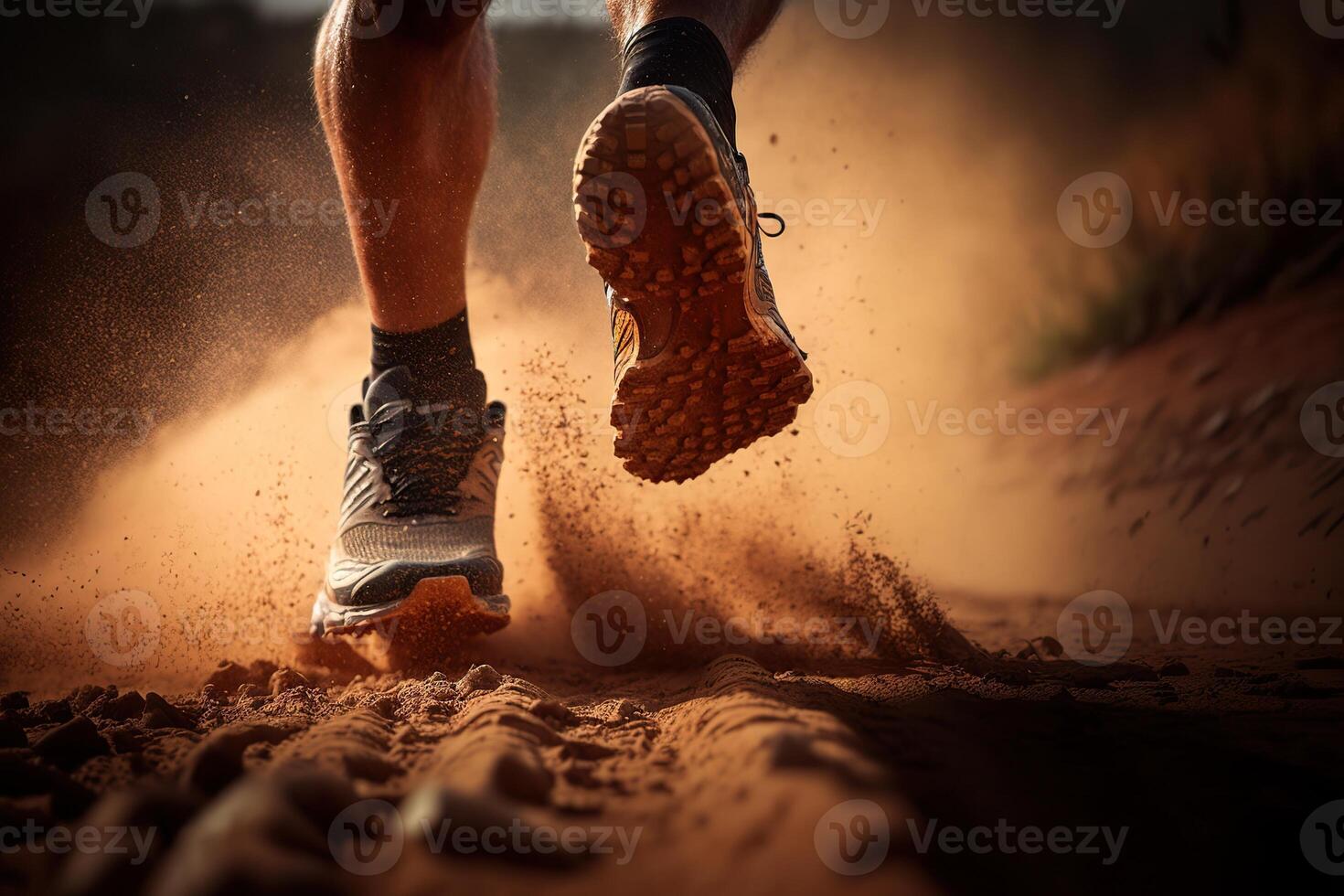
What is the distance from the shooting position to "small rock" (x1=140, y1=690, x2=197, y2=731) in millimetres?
948

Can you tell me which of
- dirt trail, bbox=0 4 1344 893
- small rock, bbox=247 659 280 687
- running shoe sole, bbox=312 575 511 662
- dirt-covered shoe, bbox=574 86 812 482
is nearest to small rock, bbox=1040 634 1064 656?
dirt trail, bbox=0 4 1344 893

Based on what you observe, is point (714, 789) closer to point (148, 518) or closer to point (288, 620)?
point (288, 620)

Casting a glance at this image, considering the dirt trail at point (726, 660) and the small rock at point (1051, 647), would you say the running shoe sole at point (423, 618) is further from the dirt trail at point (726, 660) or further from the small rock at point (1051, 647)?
the small rock at point (1051, 647)

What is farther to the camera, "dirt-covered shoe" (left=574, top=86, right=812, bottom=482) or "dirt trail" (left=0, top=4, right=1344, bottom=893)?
"dirt-covered shoe" (left=574, top=86, right=812, bottom=482)

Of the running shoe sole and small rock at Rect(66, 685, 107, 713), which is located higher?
the running shoe sole

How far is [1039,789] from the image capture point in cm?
70

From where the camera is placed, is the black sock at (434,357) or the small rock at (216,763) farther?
the black sock at (434,357)

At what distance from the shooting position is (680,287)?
43.1 inches

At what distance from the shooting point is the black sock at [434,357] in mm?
1461

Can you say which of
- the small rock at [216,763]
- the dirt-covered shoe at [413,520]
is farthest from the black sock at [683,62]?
the small rock at [216,763]

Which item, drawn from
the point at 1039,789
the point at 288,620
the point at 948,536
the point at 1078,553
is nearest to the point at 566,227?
the point at 288,620

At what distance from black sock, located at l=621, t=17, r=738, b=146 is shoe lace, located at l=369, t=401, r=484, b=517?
684mm

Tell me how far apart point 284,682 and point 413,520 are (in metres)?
0.33

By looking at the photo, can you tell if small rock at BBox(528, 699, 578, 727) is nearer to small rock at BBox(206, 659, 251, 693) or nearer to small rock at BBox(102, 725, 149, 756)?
small rock at BBox(102, 725, 149, 756)
